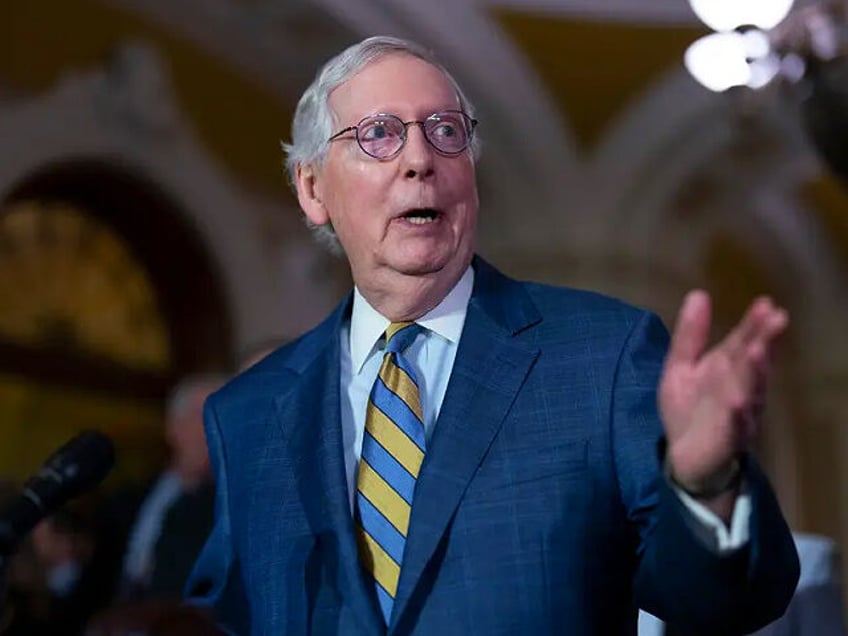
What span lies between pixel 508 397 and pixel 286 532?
282 millimetres

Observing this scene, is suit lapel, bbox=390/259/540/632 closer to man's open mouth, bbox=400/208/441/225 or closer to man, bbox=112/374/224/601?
man's open mouth, bbox=400/208/441/225

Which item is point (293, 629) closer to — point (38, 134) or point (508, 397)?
point (508, 397)

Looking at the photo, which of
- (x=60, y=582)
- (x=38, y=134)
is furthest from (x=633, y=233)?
(x=60, y=582)

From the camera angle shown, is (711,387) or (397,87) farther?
(397,87)

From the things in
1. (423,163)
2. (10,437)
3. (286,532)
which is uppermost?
(10,437)

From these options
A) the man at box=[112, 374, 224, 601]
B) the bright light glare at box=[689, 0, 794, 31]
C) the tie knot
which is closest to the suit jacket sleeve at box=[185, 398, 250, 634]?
the tie knot

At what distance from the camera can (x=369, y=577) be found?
1.51 meters

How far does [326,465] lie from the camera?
156cm

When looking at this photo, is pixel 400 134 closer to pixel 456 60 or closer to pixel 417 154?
pixel 417 154

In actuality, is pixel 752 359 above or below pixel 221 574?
above

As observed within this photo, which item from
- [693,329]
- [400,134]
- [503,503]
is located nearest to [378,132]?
[400,134]

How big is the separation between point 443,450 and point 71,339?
18.4 feet

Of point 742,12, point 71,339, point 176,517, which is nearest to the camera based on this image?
point 176,517

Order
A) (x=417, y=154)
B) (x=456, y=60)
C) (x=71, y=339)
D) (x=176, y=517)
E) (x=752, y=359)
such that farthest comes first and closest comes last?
(x=456, y=60) → (x=71, y=339) → (x=176, y=517) → (x=417, y=154) → (x=752, y=359)
